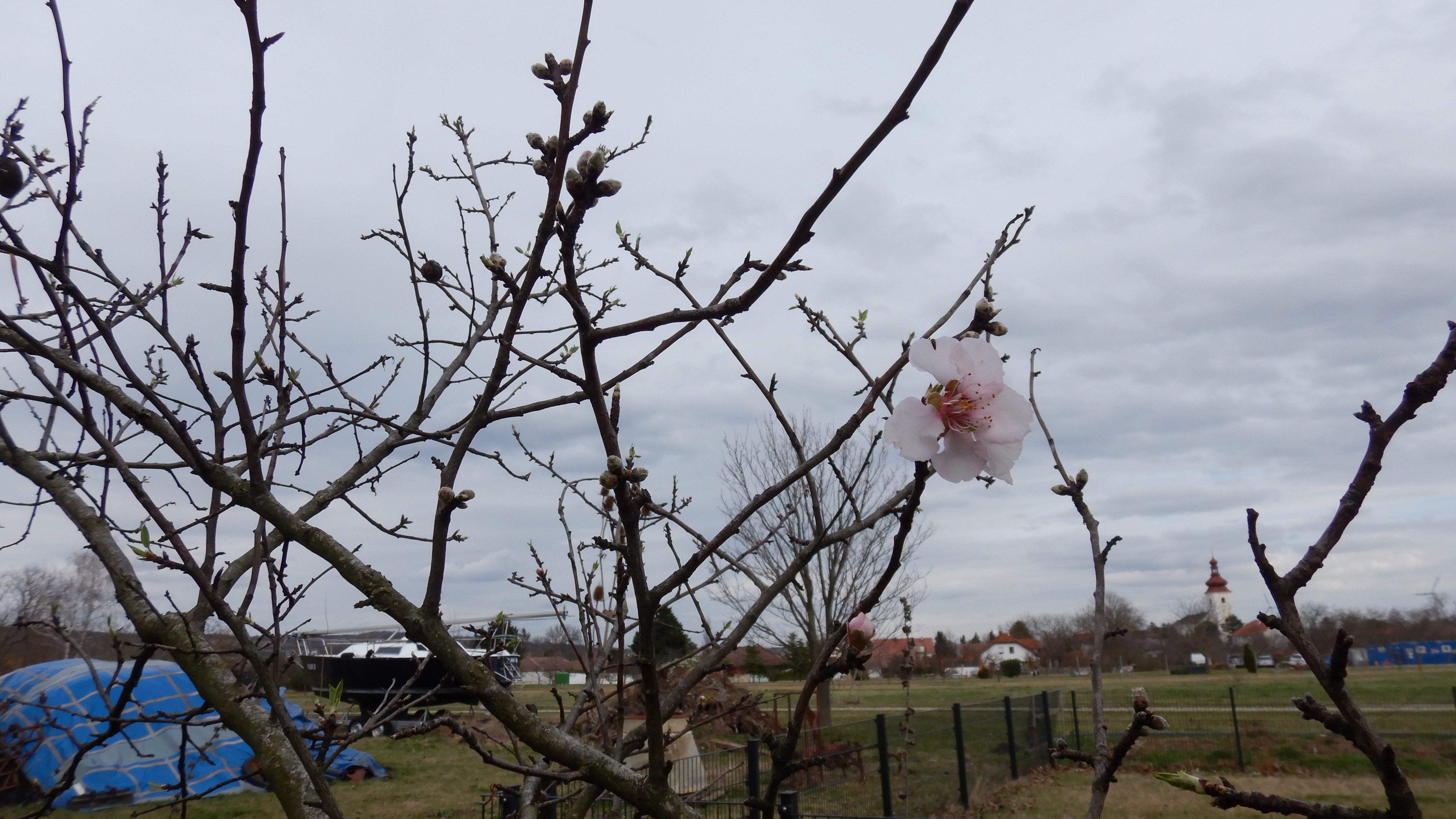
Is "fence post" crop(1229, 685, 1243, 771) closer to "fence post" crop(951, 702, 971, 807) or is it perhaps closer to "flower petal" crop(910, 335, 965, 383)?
"fence post" crop(951, 702, 971, 807)

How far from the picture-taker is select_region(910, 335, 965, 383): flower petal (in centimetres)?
107

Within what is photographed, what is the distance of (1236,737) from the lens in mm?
13016

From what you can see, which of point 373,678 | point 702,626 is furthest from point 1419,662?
point 702,626

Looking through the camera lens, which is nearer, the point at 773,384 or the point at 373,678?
the point at 773,384

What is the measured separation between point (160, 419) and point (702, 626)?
50.9 inches

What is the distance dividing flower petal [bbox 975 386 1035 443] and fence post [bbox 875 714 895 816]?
8977mm

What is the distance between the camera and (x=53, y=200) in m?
1.73

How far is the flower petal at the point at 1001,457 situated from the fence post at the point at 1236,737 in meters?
14.3

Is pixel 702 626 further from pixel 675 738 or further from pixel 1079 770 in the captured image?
pixel 1079 770

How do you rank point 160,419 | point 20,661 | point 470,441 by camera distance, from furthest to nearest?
point 20,661, point 160,419, point 470,441

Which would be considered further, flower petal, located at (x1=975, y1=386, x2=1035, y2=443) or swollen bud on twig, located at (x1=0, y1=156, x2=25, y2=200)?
swollen bud on twig, located at (x1=0, y1=156, x2=25, y2=200)

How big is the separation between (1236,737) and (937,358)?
1497 centimetres

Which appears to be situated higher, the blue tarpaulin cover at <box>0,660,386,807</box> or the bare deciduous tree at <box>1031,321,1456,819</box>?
the bare deciduous tree at <box>1031,321,1456,819</box>

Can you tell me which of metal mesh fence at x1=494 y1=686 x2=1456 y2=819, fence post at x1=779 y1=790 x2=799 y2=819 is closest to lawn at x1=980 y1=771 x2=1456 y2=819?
metal mesh fence at x1=494 y1=686 x2=1456 y2=819
